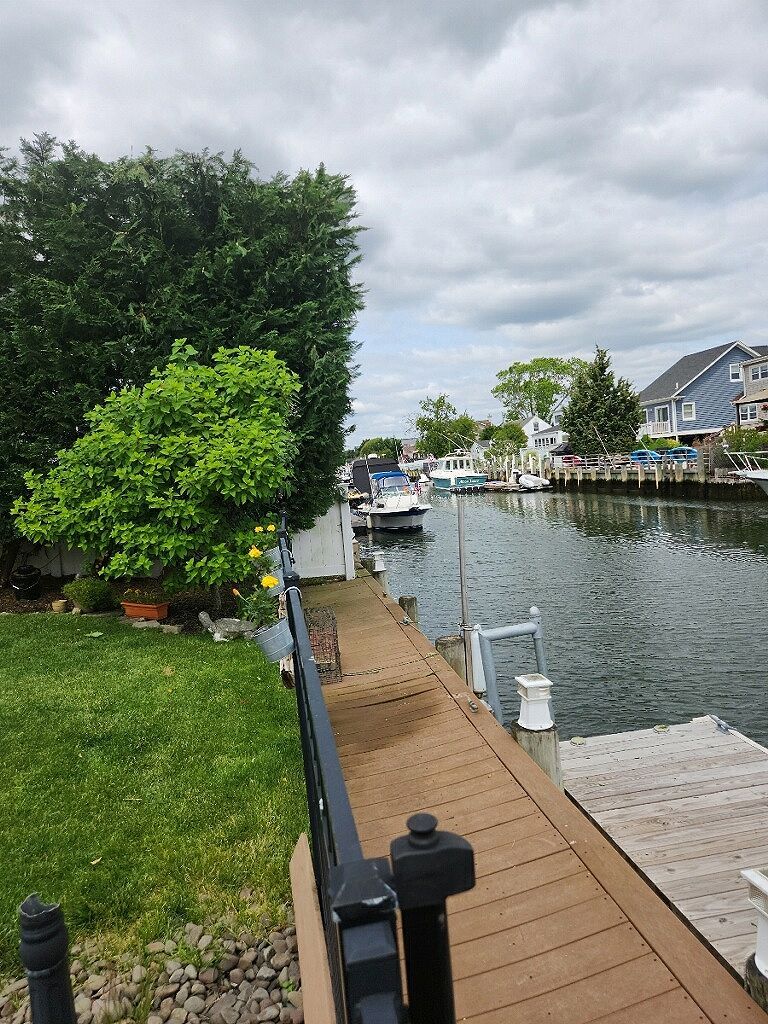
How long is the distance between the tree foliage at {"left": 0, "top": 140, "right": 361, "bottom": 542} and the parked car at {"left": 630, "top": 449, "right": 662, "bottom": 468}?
40.6 meters

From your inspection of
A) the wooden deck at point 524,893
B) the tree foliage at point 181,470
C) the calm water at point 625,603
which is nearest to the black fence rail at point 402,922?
the wooden deck at point 524,893

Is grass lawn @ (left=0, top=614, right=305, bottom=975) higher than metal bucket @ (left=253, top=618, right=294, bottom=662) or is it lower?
lower

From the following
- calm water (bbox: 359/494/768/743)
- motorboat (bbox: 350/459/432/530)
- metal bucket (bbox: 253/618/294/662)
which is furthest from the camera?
motorboat (bbox: 350/459/432/530)

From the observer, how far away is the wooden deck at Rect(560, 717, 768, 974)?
13.8 feet

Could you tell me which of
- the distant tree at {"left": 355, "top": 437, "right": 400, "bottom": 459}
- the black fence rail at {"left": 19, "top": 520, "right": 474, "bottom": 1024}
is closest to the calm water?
the black fence rail at {"left": 19, "top": 520, "right": 474, "bottom": 1024}

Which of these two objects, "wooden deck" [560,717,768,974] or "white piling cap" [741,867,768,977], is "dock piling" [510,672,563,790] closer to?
"wooden deck" [560,717,768,974]

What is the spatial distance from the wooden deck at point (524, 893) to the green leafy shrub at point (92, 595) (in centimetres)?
676

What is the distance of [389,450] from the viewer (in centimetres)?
12975

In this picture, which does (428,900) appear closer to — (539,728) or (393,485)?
(539,728)

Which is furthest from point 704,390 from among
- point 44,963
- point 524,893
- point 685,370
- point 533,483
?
point 44,963

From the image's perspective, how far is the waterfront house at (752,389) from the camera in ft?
137

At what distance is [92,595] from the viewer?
1148cm

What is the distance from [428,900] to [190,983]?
3.20 metres

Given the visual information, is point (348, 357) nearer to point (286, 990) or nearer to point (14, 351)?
point (14, 351)
